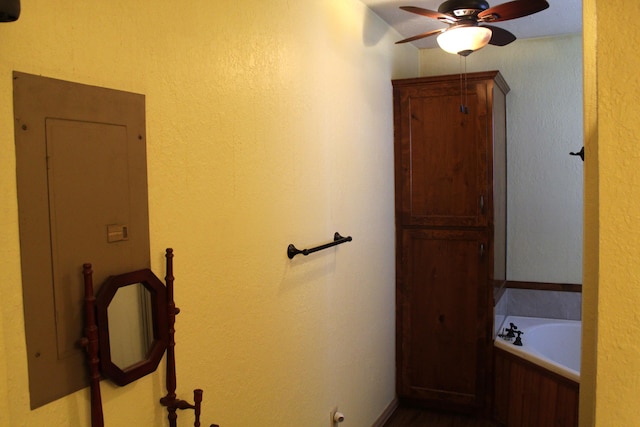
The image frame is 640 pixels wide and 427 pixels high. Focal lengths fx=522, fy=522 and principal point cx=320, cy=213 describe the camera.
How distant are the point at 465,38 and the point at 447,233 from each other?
4.06 feet

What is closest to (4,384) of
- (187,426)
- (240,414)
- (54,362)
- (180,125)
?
(54,362)

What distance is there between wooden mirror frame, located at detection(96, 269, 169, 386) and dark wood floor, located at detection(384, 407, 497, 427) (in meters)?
2.12

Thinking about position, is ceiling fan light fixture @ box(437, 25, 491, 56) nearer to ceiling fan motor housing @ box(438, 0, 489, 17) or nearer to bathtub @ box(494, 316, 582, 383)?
ceiling fan motor housing @ box(438, 0, 489, 17)

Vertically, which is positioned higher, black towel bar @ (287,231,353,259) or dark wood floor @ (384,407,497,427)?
black towel bar @ (287,231,353,259)

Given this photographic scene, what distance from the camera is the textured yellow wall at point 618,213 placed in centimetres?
97

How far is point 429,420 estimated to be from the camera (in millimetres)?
3162

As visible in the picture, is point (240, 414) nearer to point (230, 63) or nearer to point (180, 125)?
point (180, 125)

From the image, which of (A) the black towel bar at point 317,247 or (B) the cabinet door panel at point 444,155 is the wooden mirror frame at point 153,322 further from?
(B) the cabinet door panel at point 444,155

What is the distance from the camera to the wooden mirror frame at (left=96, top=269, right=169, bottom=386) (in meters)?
1.20

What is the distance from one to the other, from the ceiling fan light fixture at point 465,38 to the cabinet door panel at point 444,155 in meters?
0.71

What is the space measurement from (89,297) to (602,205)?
1.07 metres

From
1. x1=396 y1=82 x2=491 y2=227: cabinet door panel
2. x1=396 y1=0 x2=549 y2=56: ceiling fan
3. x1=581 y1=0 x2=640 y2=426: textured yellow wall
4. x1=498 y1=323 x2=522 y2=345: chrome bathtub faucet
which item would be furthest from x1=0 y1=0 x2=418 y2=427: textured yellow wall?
x1=581 y1=0 x2=640 y2=426: textured yellow wall

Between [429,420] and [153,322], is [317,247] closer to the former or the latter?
[153,322]

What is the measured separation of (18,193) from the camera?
104 cm
